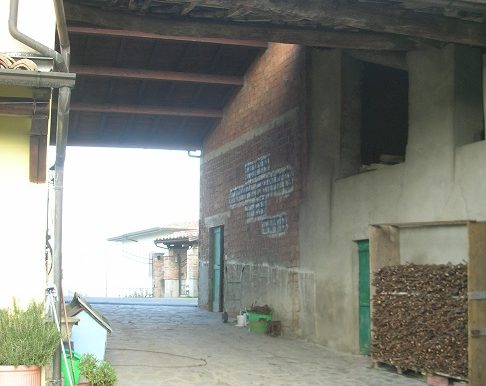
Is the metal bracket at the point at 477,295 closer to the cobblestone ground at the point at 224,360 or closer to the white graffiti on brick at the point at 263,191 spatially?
the cobblestone ground at the point at 224,360

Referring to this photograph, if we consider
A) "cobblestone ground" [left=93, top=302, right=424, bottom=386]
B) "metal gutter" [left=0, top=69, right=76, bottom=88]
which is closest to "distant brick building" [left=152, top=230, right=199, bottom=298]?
"cobblestone ground" [left=93, top=302, right=424, bottom=386]

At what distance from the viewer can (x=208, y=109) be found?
19219 millimetres

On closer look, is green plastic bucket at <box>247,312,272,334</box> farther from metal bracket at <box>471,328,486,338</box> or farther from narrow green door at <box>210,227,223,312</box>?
metal bracket at <box>471,328,486,338</box>

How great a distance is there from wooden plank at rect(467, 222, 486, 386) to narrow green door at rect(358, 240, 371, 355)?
3.02 m

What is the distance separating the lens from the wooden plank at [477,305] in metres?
7.81

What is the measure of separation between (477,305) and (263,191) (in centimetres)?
814

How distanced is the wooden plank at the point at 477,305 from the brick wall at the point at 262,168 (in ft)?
19.0

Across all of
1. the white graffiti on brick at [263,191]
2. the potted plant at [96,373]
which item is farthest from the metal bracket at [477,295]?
the white graffiti on brick at [263,191]

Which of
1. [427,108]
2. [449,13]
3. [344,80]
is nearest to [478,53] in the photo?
[427,108]

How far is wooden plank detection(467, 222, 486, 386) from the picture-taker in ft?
25.6

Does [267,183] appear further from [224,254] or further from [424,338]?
[424,338]

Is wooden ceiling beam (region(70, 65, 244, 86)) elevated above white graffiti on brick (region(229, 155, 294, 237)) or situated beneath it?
elevated above

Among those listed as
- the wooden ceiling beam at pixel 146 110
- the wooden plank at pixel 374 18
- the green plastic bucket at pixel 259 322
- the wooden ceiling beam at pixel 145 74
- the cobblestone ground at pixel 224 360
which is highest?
the wooden ceiling beam at pixel 145 74

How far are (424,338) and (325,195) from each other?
14.0 ft
